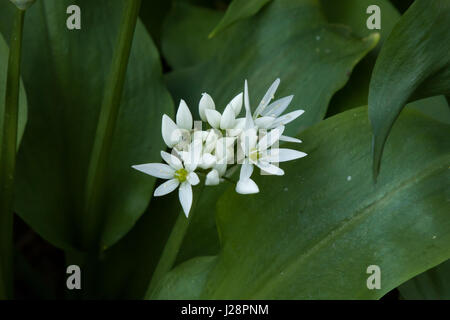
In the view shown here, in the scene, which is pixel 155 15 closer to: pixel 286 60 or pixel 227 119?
pixel 286 60

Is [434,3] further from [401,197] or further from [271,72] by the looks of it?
[271,72]

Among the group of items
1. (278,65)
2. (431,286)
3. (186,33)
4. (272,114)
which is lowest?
(431,286)

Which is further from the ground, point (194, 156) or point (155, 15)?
point (155, 15)

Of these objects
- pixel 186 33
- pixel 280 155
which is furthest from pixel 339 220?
pixel 186 33

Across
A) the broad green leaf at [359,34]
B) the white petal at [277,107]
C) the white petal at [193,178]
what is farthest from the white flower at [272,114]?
the broad green leaf at [359,34]

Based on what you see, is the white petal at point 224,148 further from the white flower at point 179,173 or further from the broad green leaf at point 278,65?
the broad green leaf at point 278,65

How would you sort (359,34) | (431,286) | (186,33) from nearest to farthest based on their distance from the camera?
(431,286) < (359,34) < (186,33)

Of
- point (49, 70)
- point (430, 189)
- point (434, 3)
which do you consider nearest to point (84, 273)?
point (49, 70)
